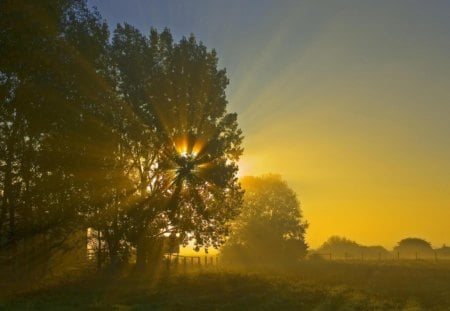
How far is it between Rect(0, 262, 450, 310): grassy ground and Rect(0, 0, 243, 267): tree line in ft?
19.0

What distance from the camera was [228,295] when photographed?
105 feet

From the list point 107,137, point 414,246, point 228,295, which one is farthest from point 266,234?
point 414,246

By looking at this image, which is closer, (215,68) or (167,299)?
(167,299)

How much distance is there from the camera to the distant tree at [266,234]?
310 ft

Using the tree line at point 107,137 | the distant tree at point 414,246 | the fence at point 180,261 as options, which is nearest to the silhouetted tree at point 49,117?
the tree line at point 107,137

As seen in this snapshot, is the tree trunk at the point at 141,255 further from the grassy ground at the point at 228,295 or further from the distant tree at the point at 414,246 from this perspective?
the distant tree at the point at 414,246

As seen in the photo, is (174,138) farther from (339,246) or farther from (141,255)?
(339,246)

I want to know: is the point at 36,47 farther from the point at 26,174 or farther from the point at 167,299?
the point at 167,299

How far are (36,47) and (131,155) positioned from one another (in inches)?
601

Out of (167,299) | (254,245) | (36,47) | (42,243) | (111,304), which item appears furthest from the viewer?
(254,245)

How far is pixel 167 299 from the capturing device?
3023 centimetres

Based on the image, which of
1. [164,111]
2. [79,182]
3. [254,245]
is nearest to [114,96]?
[164,111]

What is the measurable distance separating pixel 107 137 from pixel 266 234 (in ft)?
196

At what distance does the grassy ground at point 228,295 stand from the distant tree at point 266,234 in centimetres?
5097
